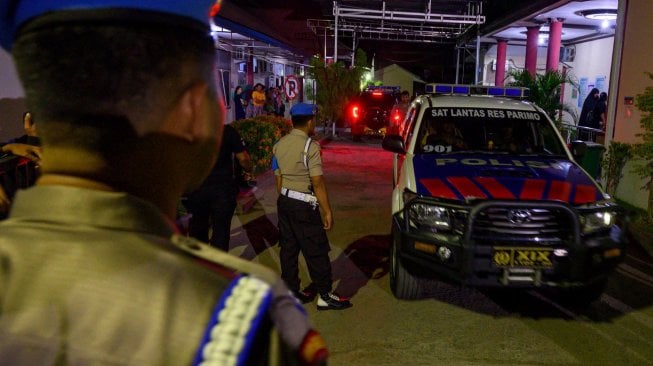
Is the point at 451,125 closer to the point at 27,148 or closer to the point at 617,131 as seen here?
the point at 27,148

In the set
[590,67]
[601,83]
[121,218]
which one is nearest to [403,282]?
[121,218]

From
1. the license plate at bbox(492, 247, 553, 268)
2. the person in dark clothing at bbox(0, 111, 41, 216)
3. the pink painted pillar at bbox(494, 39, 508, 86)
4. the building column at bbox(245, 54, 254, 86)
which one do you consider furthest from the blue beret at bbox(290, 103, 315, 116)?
the pink painted pillar at bbox(494, 39, 508, 86)

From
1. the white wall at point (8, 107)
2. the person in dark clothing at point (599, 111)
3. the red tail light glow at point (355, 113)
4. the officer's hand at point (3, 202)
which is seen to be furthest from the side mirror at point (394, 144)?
the red tail light glow at point (355, 113)

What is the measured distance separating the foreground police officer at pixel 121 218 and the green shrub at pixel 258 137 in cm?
1015

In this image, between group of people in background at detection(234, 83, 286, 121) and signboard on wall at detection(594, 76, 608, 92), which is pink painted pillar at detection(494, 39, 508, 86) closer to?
signboard on wall at detection(594, 76, 608, 92)

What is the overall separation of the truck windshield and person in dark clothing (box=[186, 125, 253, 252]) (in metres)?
2.03

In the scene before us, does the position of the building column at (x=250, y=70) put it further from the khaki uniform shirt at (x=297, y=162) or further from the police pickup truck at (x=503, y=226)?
the khaki uniform shirt at (x=297, y=162)

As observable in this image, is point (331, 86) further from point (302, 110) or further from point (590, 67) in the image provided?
point (302, 110)

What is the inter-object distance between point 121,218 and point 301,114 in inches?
164

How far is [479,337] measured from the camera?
4668 mm

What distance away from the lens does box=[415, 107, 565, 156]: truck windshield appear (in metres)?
6.27

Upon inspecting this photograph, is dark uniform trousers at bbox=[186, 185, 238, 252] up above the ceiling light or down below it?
below

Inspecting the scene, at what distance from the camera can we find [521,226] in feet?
15.3

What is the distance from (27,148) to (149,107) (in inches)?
179
